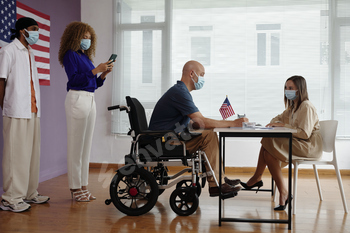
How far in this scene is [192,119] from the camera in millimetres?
2836

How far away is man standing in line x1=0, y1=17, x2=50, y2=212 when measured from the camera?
2.88 m

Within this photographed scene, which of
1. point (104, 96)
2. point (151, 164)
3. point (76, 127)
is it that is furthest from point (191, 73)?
point (104, 96)

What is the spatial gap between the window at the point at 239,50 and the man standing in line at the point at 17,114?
2212 millimetres

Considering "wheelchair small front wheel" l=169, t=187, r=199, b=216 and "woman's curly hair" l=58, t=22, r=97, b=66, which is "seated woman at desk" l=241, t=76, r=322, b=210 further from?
"woman's curly hair" l=58, t=22, r=97, b=66

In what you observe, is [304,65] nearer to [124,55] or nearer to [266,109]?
[266,109]

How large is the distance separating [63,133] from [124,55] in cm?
138

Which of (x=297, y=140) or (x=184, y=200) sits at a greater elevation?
(x=297, y=140)

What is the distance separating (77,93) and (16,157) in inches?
28.6

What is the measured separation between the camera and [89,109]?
10.8 ft

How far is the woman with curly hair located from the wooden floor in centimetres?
31

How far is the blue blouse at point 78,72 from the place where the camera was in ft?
10.4

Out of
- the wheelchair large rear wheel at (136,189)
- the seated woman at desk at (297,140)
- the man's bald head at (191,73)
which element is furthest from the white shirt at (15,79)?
the seated woman at desk at (297,140)

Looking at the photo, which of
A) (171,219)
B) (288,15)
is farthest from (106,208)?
(288,15)

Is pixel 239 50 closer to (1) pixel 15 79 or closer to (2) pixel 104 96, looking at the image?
(2) pixel 104 96
